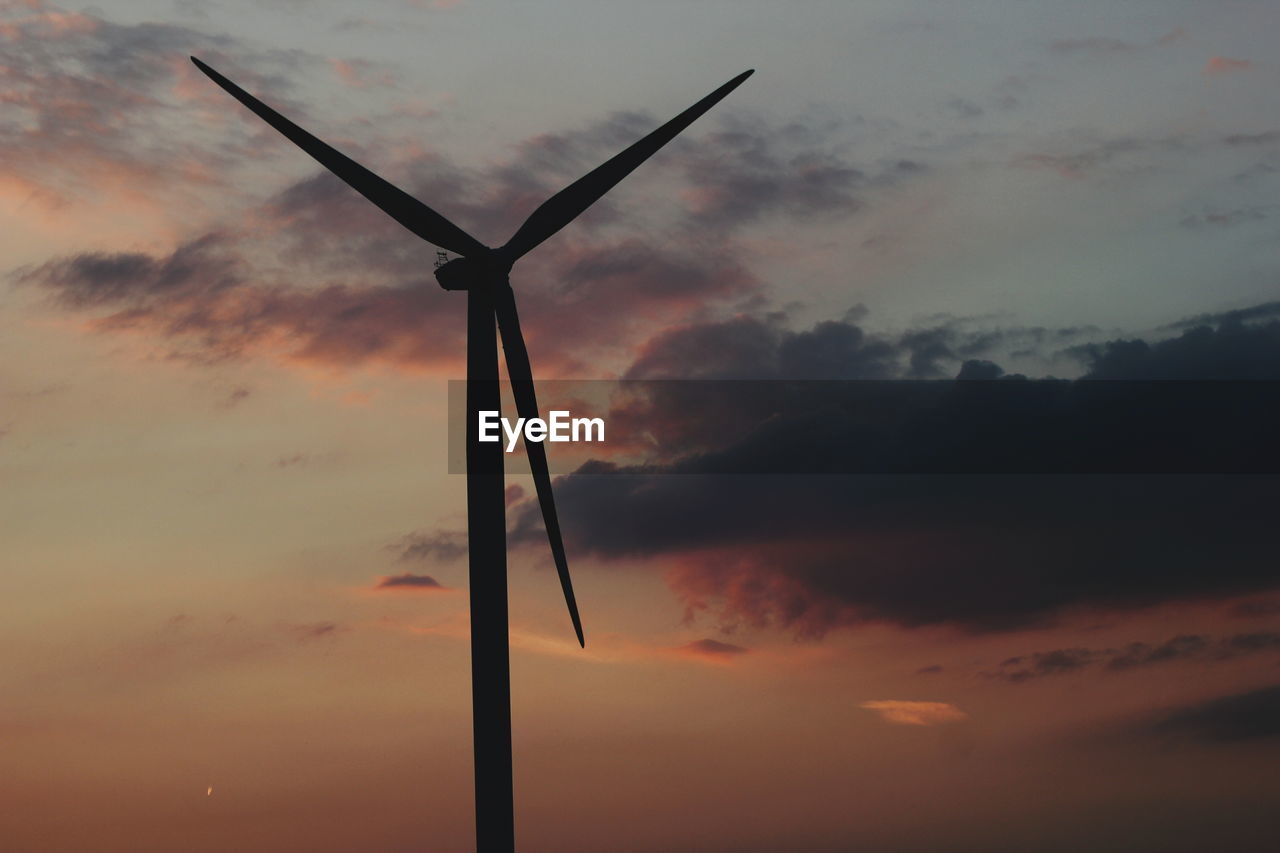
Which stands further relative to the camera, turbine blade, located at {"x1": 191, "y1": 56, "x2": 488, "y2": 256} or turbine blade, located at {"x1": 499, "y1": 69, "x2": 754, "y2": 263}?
turbine blade, located at {"x1": 499, "y1": 69, "x2": 754, "y2": 263}

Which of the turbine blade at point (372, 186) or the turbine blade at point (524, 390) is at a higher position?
the turbine blade at point (372, 186)

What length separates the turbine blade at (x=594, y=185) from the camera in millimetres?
65438

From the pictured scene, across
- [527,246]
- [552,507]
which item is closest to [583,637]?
[552,507]

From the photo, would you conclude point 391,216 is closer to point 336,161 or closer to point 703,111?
point 336,161

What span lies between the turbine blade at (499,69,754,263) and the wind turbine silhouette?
4cm

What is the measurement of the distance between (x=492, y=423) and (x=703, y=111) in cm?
1716

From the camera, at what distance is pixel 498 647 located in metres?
59.3

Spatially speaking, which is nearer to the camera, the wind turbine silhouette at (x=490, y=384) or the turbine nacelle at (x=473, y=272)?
the wind turbine silhouette at (x=490, y=384)

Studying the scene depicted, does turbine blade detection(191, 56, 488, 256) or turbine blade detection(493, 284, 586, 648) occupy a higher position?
turbine blade detection(191, 56, 488, 256)

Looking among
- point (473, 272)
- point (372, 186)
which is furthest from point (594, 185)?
point (372, 186)

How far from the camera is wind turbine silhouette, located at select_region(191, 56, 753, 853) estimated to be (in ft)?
194

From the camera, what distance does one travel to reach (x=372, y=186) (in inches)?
2466

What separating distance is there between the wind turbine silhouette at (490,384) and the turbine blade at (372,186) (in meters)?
0.04

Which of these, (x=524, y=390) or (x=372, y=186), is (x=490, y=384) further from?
(x=372, y=186)
